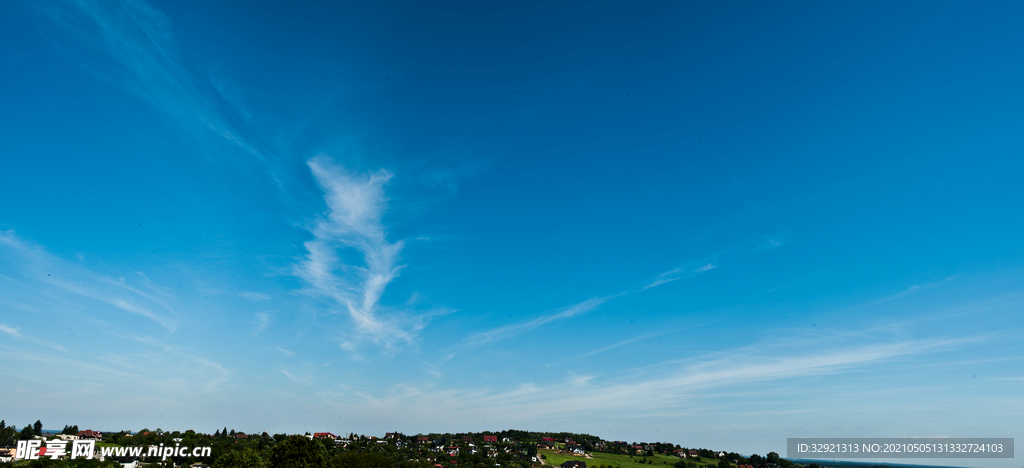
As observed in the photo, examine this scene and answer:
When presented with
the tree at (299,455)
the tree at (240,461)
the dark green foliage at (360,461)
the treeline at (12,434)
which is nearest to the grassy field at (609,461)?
the dark green foliage at (360,461)

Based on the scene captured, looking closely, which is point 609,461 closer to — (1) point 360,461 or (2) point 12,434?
(1) point 360,461

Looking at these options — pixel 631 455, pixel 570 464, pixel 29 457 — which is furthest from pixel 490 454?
pixel 29 457

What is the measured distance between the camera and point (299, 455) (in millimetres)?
80188

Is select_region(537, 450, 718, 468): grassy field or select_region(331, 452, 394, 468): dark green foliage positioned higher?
select_region(331, 452, 394, 468): dark green foliage

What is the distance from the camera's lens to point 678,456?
187375 mm

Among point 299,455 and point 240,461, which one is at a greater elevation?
point 299,455

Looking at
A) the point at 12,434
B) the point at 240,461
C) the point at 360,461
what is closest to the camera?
the point at 240,461

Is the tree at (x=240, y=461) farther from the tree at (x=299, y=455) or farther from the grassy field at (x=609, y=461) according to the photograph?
the grassy field at (x=609, y=461)

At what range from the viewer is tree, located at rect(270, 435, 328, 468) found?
78.2 meters

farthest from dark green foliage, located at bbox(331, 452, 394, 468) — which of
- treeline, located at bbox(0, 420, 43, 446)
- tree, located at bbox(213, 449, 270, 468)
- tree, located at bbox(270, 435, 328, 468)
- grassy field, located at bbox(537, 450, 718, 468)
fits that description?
treeline, located at bbox(0, 420, 43, 446)

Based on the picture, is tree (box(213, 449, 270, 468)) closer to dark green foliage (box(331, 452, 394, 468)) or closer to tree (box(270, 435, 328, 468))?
tree (box(270, 435, 328, 468))

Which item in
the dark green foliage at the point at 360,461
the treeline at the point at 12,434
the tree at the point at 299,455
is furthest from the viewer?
the treeline at the point at 12,434

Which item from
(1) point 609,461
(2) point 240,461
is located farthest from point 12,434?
(1) point 609,461

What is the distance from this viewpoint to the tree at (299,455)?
7819cm
